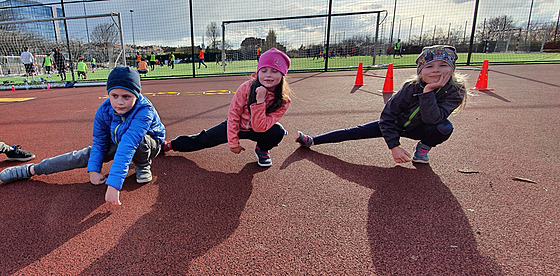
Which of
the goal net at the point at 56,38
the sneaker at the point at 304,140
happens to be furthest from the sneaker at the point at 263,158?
the goal net at the point at 56,38

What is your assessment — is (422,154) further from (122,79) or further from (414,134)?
(122,79)

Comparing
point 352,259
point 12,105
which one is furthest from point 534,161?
point 12,105

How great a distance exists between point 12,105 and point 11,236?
692cm

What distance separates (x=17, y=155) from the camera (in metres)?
Result: 2.85

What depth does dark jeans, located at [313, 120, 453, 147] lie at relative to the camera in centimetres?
257

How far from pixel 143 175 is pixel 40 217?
2.29 feet

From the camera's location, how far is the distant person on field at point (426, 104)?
7.70ft

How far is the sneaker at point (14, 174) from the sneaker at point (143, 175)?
899mm

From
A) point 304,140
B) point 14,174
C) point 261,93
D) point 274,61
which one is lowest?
point 14,174

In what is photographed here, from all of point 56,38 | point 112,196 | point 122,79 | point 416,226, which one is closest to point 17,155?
point 122,79

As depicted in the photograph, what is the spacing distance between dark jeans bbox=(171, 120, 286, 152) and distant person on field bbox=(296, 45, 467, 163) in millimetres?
975

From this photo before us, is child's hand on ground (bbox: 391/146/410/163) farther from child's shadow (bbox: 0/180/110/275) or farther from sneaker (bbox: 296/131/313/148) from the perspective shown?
child's shadow (bbox: 0/180/110/275)

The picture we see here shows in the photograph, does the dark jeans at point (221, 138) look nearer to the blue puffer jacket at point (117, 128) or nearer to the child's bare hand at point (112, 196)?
the blue puffer jacket at point (117, 128)

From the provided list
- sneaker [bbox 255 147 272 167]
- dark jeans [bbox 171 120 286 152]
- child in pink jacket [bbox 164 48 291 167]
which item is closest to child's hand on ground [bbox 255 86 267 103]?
child in pink jacket [bbox 164 48 291 167]
